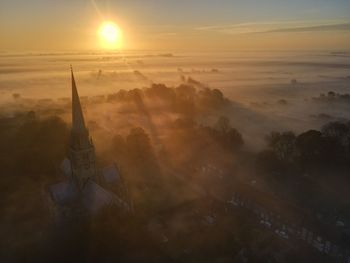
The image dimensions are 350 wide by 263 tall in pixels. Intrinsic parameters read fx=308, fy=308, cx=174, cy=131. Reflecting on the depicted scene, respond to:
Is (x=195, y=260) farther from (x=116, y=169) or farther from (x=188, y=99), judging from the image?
(x=188, y=99)

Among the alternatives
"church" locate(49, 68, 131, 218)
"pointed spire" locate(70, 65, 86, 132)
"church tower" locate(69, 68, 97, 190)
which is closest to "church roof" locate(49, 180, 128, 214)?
"church" locate(49, 68, 131, 218)

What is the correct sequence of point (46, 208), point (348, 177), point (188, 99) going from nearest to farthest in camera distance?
point (46, 208)
point (348, 177)
point (188, 99)

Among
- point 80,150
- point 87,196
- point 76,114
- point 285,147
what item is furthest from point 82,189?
point 285,147

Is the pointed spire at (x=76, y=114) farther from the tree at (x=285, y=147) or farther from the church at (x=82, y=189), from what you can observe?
the tree at (x=285, y=147)

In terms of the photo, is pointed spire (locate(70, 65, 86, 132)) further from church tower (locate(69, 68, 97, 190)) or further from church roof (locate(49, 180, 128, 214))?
church roof (locate(49, 180, 128, 214))

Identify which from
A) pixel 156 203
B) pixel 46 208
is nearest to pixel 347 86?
pixel 156 203

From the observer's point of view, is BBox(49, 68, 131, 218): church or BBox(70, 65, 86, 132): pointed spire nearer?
BBox(70, 65, 86, 132): pointed spire

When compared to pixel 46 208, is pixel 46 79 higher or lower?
higher

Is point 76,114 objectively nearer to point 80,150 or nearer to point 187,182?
point 80,150

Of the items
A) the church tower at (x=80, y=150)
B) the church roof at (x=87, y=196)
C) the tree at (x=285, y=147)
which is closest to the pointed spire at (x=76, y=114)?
the church tower at (x=80, y=150)
